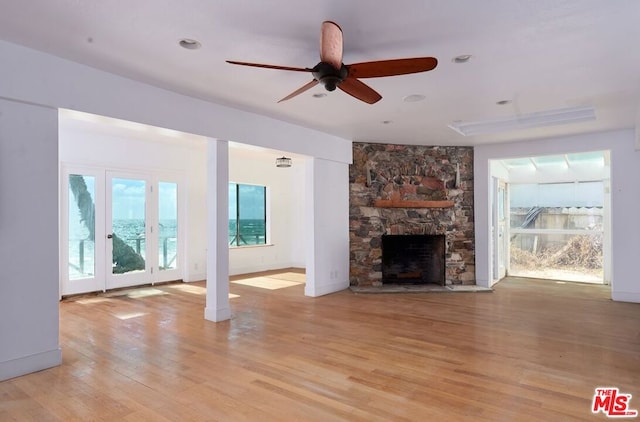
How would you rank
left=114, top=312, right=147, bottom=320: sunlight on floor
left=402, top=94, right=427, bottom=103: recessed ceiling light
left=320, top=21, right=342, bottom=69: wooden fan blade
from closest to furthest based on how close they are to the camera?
left=320, top=21, right=342, bottom=69: wooden fan blade, left=402, top=94, right=427, bottom=103: recessed ceiling light, left=114, top=312, right=147, bottom=320: sunlight on floor

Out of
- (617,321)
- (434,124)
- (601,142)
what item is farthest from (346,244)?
(601,142)

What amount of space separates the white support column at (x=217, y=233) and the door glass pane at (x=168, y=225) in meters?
2.92

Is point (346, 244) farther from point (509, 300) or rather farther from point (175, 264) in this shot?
point (175, 264)

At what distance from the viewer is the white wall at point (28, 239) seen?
10.0ft

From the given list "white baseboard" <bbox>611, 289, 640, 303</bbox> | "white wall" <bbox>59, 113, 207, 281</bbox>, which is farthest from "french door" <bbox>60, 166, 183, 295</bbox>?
"white baseboard" <bbox>611, 289, 640, 303</bbox>

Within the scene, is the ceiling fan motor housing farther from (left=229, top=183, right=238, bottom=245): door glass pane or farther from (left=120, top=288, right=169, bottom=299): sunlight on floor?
(left=229, top=183, right=238, bottom=245): door glass pane

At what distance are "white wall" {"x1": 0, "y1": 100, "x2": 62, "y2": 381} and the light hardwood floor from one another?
0.80ft

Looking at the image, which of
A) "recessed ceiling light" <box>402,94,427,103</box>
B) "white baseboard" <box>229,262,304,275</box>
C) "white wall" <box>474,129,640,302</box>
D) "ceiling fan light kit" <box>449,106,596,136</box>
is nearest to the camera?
"recessed ceiling light" <box>402,94,427,103</box>

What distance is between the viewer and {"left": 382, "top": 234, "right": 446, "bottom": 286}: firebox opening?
285 inches

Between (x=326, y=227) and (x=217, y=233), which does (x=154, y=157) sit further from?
(x=326, y=227)

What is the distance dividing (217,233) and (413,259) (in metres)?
4.15

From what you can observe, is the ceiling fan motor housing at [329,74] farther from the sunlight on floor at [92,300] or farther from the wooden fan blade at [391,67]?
the sunlight on floor at [92,300]

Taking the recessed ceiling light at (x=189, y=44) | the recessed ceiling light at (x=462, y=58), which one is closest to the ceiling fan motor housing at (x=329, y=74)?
the recessed ceiling light at (x=189, y=44)

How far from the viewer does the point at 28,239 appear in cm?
319
